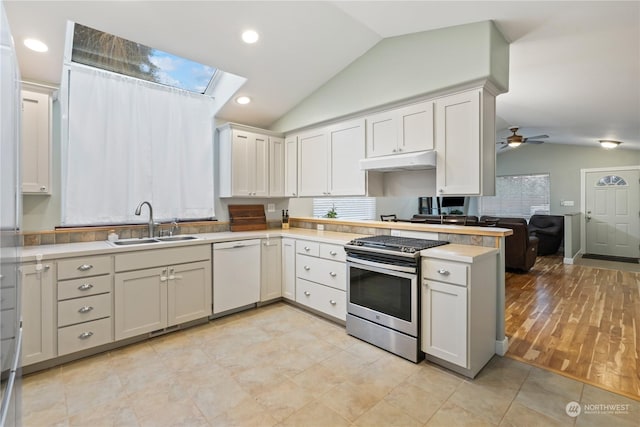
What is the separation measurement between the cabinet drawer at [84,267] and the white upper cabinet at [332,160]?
7.77 ft

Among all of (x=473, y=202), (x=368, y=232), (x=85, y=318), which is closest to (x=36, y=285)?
(x=85, y=318)

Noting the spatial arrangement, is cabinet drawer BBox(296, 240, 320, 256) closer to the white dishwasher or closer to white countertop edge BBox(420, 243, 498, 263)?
the white dishwasher

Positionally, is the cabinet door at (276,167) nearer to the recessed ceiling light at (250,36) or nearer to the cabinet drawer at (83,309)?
the recessed ceiling light at (250,36)

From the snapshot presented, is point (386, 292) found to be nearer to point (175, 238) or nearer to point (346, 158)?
point (346, 158)

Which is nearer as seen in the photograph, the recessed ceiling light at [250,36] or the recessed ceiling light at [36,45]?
the recessed ceiling light at [36,45]

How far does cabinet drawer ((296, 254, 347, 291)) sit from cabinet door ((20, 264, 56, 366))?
224cm

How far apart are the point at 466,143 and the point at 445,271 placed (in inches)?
45.3

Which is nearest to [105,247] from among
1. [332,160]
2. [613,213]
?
[332,160]

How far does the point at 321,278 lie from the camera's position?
11.1ft

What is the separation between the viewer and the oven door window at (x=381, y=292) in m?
2.54

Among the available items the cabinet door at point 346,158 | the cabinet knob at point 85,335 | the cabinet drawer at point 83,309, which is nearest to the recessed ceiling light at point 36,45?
the cabinet drawer at point 83,309

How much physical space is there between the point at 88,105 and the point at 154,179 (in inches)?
36.4

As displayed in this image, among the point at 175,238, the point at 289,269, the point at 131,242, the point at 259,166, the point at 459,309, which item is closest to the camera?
the point at 459,309

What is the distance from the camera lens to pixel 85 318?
2553 millimetres
